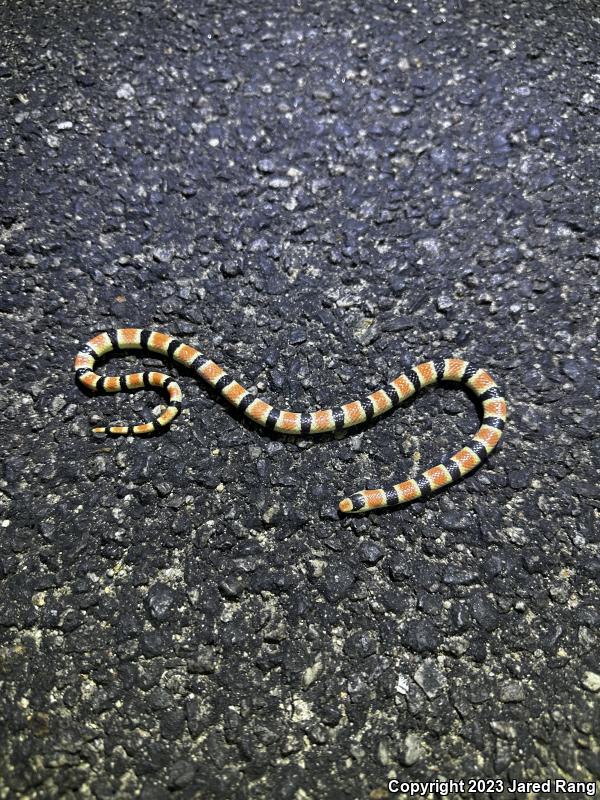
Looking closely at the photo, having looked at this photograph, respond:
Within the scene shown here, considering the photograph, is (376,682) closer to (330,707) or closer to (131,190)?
(330,707)

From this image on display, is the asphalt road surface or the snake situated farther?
the snake

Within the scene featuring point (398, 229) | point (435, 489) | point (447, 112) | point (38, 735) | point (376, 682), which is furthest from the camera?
point (447, 112)

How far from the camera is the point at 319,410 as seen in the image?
393 centimetres

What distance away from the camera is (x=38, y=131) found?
4.55 metres

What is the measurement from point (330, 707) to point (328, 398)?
1.81 meters

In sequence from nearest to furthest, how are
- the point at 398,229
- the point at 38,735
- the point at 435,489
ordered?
the point at 38,735
the point at 435,489
the point at 398,229

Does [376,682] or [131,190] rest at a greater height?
[131,190]

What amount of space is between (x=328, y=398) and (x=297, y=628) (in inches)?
56.9

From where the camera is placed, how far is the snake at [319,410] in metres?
3.74

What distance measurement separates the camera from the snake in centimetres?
374

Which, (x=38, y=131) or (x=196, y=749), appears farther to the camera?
(x=38, y=131)

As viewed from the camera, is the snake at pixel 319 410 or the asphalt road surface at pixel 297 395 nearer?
the asphalt road surface at pixel 297 395

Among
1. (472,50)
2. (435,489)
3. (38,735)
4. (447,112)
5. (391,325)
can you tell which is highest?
(472,50)

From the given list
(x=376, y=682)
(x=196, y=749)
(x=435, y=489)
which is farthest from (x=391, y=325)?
(x=196, y=749)
